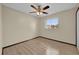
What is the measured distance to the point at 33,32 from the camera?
3.97 ft

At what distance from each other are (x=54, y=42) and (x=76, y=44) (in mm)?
270

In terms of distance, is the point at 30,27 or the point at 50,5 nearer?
the point at 50,5

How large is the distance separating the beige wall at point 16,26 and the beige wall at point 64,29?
0.49 ft

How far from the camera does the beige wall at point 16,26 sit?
1084mm

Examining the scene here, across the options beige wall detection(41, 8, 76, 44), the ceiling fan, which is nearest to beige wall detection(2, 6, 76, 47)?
beige wall detection(41, 8, 76, 44)

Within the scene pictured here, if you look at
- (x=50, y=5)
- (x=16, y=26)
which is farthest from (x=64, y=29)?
(x=16, y=26)

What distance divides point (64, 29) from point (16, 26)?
628mm

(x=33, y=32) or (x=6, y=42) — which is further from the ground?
(x=33, y=32)

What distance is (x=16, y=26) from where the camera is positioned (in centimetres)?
115

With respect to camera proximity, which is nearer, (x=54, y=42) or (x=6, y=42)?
(x=6, y=42)

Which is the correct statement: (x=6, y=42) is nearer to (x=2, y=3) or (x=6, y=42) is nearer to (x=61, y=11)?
(x=2, y=3)

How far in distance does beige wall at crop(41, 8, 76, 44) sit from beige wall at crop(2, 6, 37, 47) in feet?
0.49

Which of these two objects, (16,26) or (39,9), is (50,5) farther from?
(16,26)
